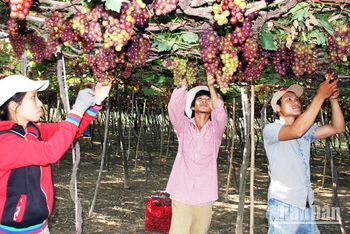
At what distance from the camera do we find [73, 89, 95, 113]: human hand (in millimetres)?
2527

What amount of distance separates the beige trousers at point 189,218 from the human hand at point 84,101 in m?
1.41

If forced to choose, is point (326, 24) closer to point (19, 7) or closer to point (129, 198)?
point (19, 7)

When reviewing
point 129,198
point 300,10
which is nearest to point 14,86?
point 300,10

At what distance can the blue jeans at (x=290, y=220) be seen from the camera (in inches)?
119

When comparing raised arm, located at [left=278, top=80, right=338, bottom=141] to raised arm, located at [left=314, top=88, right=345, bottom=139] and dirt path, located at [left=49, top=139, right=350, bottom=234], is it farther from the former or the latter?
dirt path, located at [left=49, top=139, right=350, bottom=234]

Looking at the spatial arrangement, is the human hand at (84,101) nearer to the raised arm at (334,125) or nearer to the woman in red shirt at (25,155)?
the woman in red shirt at (25,155)

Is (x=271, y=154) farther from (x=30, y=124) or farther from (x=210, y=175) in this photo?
(x=30, y=124)

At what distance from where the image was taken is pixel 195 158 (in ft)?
12.1

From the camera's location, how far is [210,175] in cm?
370

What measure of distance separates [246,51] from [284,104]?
2.52 ft

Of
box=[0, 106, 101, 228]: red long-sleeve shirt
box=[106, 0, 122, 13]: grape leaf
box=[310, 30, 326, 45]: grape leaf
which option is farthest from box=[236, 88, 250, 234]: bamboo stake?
box=[106, 0, 122, 13]: grape leaf

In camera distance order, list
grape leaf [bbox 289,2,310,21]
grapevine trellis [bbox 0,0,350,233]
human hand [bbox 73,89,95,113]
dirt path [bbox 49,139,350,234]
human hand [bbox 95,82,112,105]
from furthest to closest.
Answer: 1. dirt path [bbox 49,139,350,234]
2. human hand [bbox 95,82,112,105]
3. human hand [bbox 73,89,95,113]
4. grape leaf [bbox 289,2,310,21]
5. grapevine trellis [bbox 0,0,350,233]

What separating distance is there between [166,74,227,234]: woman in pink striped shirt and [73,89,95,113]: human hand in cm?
110

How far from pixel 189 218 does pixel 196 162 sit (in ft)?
1.61
